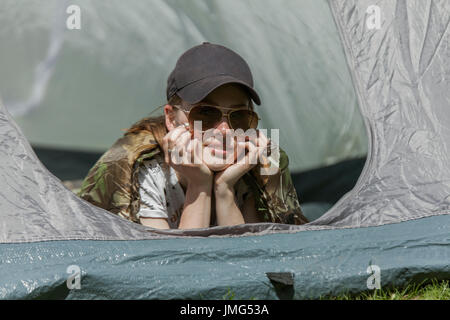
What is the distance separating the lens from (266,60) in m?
2.90

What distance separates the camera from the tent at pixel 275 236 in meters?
1.79

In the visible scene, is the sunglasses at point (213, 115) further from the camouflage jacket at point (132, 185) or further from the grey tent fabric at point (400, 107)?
the grey tent fabric at point (400, 107)

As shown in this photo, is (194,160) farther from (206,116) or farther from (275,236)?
(275,236)

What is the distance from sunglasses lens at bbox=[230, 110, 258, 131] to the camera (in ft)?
6.86

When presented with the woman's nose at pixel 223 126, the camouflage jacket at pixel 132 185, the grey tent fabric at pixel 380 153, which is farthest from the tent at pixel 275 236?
the woman's nose at pixel 223 126

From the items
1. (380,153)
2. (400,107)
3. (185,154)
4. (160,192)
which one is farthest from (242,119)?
(400,107)

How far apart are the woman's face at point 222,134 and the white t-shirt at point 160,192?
133 mm

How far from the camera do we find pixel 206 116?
2082mm

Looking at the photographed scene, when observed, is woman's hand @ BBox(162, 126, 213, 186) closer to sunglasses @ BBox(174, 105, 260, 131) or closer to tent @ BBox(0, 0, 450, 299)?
sunglasses @ BBox(174, 105, 260, 131)

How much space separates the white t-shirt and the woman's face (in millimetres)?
133

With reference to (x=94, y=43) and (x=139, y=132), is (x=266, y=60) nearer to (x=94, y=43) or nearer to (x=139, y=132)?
(x=94, y=43)

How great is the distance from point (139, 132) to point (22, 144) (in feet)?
0.99

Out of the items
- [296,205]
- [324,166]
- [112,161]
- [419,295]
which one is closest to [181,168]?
[112,161]

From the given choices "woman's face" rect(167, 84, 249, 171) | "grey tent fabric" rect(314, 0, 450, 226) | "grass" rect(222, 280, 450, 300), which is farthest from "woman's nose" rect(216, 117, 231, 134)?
"grass" rect(222, 280, 450, 300)
